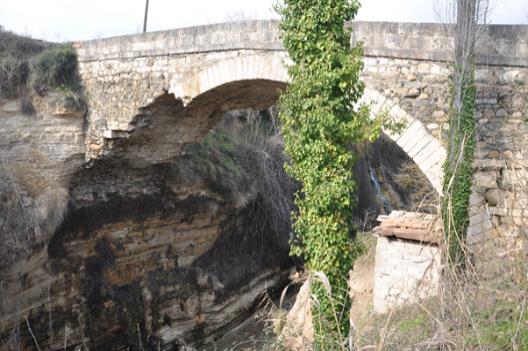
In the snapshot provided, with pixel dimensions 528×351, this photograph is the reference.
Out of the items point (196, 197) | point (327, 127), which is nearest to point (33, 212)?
point (196, 197)

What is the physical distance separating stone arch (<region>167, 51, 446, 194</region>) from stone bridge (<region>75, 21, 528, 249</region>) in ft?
0.05

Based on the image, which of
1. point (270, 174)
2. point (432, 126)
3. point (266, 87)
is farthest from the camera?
point (270, 174)

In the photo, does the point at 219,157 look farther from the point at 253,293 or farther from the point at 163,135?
the point at 253,293

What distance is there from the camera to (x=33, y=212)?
371 inches

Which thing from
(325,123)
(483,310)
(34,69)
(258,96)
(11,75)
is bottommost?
(483,310)

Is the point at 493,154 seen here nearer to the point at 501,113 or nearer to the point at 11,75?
the point at 501,113

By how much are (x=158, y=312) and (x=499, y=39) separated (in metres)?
9.29

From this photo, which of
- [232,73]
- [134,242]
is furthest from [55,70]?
[232,73]

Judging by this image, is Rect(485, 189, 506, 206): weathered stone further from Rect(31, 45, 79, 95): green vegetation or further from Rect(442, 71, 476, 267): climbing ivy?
Rect(31, 45, 79, 95): green vegetation

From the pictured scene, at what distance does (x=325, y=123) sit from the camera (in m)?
5.92

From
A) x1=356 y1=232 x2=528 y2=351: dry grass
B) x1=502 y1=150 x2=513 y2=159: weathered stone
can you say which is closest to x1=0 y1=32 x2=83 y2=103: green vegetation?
x1=502 y1=150 x2=513 y2=159: weathered stone

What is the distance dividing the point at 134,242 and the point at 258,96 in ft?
15.6

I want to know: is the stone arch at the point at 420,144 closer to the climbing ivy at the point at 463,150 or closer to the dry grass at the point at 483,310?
the climbing ivy at the point at 463,150

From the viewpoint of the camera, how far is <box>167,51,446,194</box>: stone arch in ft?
19.9
